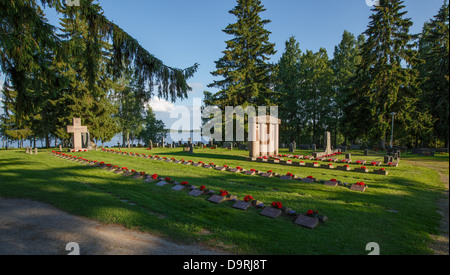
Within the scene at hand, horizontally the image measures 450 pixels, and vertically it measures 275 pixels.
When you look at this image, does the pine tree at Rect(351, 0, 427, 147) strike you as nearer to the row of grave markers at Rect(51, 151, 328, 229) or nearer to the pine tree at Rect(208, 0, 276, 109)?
the pine tree at Rect(208, 0, 276, 109)

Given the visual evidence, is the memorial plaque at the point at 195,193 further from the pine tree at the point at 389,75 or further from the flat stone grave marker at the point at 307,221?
the pine tree at the point at 389,75

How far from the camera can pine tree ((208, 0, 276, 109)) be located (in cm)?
2689

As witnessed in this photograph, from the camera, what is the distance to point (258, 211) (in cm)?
541

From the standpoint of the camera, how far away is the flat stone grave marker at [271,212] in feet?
16.5

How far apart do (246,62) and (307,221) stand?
85.1 ft

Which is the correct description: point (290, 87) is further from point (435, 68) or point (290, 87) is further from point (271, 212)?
point (271, 212)

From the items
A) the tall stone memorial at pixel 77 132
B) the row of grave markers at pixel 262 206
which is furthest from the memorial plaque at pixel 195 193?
the tall stone memorial at pixel 77 132

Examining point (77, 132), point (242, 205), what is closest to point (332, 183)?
point (242, 205)

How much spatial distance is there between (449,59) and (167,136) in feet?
169

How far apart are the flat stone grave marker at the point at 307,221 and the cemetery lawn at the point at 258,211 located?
0.14 meters

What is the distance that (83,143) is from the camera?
2217 cm

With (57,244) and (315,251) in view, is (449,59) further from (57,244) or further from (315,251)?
(57,244)
